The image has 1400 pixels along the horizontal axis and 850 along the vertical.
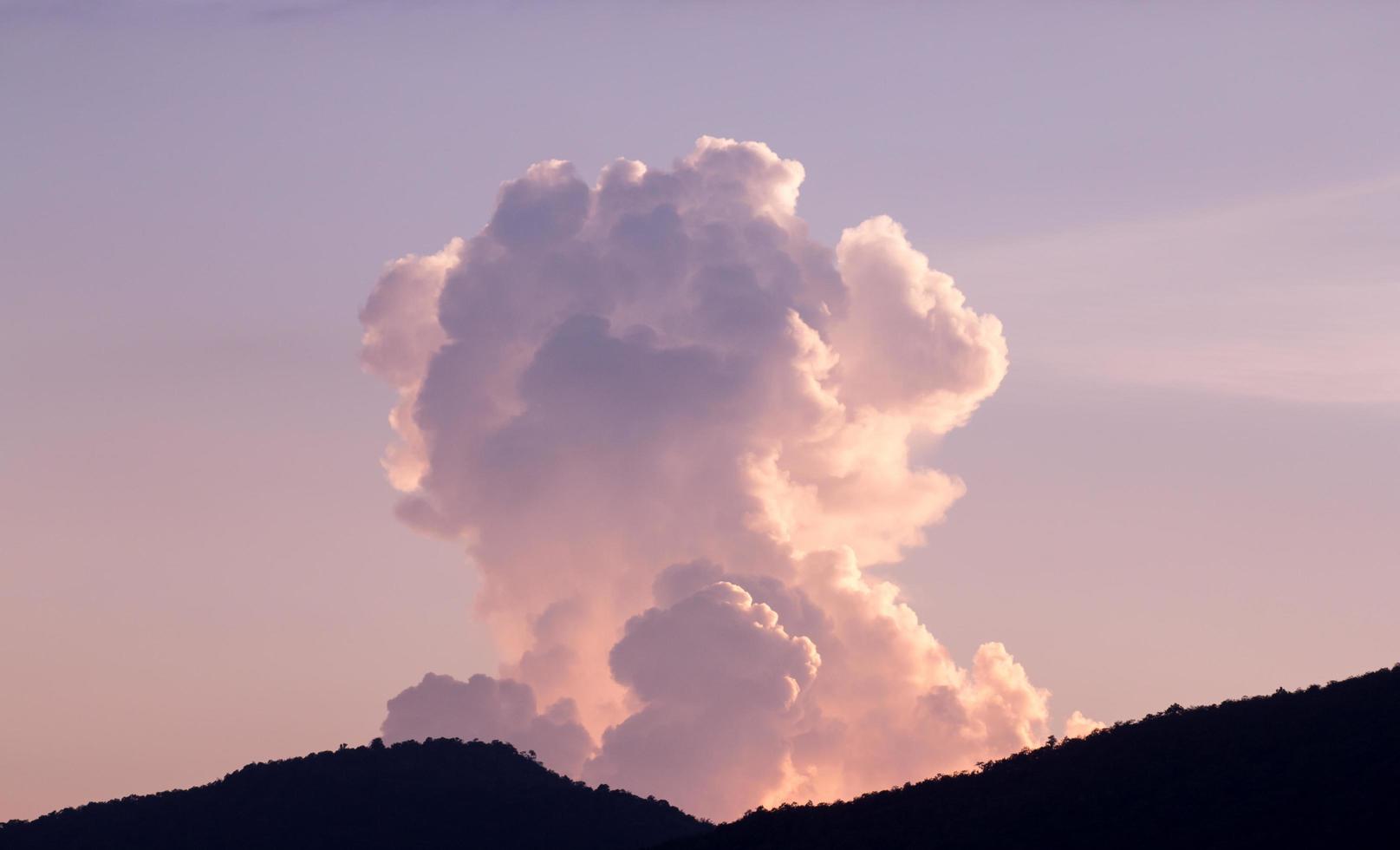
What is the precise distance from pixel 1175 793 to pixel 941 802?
11913 mm

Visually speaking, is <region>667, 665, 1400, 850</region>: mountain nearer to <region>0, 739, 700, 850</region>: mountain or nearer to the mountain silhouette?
the mountain silhouette

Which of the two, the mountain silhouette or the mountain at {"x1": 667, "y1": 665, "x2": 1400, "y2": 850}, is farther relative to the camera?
the mountain silhouette

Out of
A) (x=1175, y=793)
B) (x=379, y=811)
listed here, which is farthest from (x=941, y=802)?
(x=379, y=811)

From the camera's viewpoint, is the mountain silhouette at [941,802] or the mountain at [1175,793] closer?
the mountain at [1175,793]

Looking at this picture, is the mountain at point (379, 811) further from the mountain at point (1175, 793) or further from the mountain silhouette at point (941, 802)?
the mountain at point (1175, 793)

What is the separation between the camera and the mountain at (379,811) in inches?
3720

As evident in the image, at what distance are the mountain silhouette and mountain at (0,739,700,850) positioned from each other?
0.13m

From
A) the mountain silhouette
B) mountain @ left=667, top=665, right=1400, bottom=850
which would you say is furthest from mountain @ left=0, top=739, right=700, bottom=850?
mountain @ left=667, top=665, right=1400, bottom=850

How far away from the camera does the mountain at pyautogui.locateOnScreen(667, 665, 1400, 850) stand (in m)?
62.2

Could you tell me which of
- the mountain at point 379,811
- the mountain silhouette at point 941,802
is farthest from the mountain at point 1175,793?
the mountain at point 379,811

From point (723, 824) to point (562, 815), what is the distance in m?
16.5

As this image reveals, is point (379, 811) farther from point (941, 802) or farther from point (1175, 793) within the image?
point (1175, 793)

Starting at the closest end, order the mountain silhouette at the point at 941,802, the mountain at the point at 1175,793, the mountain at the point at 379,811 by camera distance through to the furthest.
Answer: the mountain at the point at 1175,793 → the mountain silhouette at the point at 941,802 → the mountain at the point at 379,811

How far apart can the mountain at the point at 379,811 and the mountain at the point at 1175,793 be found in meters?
16.1
